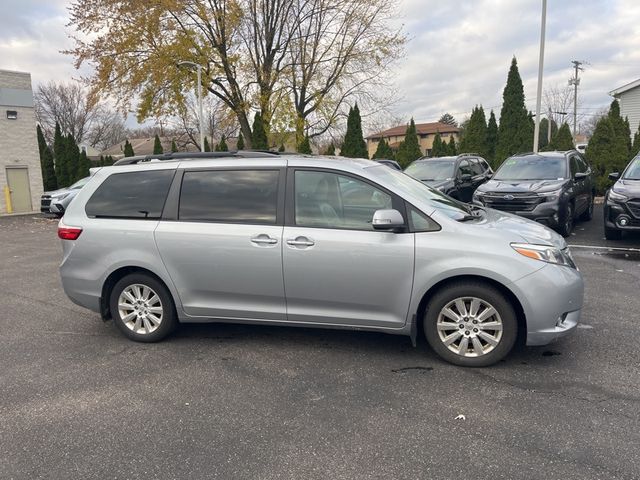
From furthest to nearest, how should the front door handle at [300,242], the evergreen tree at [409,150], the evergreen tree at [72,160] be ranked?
the evergreen tree at [72,160] < the evergreen tree at [409,150] < the front door handle at [300,242]

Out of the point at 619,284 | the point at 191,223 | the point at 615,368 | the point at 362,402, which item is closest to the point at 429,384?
the point at 362,402

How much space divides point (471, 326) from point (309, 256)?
144 centimetres

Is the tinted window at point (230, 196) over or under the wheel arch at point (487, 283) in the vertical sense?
over

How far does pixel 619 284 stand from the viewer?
6.40 metres

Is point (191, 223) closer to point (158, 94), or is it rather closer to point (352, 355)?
point (352, 355)

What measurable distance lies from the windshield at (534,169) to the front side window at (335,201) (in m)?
7.47

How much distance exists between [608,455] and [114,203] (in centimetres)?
444

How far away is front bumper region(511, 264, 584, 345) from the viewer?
370 centimetres

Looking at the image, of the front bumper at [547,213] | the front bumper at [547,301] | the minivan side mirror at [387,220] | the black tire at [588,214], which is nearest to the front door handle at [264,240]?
the minivan side mirror at [387,220]

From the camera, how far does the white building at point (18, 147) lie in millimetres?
22500

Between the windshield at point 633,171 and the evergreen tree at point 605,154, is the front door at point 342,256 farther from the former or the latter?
the evergreen tree at point 605,154

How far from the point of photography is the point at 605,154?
58.5ft

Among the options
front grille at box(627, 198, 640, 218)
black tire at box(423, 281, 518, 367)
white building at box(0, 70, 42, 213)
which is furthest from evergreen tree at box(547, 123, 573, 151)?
white building at box(0, 70, 42, 213)

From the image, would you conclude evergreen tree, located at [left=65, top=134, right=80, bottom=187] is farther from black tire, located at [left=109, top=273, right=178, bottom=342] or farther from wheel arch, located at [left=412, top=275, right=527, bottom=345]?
wheel arch, located at [left=412, top=275, right=527, bottom=345]
